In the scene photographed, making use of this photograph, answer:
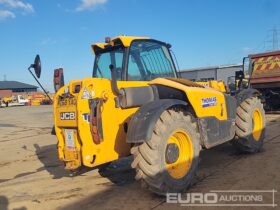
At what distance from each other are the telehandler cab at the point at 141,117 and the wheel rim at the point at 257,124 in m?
1.53

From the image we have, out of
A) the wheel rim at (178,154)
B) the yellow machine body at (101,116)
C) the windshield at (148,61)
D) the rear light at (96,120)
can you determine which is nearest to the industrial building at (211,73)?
the windshield at (148,61)

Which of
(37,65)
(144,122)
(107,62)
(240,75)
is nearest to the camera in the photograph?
(144,122)

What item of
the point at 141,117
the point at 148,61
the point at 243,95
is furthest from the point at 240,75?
the point at 141,117

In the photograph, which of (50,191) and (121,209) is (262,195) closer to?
(121,209)

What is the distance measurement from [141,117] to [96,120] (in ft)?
1.94

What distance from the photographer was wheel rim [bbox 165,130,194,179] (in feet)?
15.9

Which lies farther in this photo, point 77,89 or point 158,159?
point 77,89

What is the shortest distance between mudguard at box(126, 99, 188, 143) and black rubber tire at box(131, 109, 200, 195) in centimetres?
11

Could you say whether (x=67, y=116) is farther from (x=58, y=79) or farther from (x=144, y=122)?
(x=144, y=122)

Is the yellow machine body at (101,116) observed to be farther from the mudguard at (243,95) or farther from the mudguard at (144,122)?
the mudguard at (243,95)

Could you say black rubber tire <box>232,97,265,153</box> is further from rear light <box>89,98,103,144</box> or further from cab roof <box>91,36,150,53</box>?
rear light <box>89,98,103,144</box>

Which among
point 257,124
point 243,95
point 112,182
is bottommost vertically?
point 112,182

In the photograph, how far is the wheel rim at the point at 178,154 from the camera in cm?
486

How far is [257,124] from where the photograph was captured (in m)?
7.55
